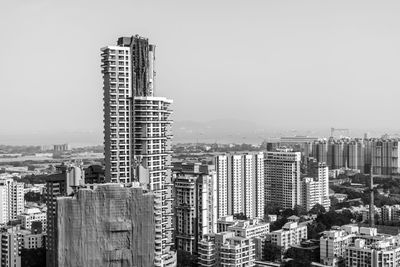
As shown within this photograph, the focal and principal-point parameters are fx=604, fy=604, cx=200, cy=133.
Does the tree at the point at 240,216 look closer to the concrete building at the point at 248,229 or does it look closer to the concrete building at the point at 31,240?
the concrete building at the point at 248,229

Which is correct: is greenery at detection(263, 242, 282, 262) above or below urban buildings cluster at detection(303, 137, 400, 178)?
below

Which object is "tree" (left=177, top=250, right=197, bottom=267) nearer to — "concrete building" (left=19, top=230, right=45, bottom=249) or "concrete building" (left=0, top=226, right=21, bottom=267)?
"concrete building" (left=19, top=230, right=45, bottom=249)

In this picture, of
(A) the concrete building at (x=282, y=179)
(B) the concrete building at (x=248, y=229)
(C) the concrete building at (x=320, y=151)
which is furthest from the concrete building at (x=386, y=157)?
(B) the concrete building at (x=248, y=229)

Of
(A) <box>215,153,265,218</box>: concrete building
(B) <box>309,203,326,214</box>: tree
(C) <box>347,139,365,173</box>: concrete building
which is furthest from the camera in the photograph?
(C) <box>347,139,365,173</box>: concrete building

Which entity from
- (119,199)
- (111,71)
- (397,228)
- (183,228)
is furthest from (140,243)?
(397,228)

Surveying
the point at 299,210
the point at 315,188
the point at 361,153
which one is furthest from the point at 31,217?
the point at 361,153

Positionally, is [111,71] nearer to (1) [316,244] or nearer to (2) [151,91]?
(2) [151,91]

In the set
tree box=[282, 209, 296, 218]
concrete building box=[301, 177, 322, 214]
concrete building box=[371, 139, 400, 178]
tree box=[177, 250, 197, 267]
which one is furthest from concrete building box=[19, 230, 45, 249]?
concrete building box=[371, 139, 400, 178]
